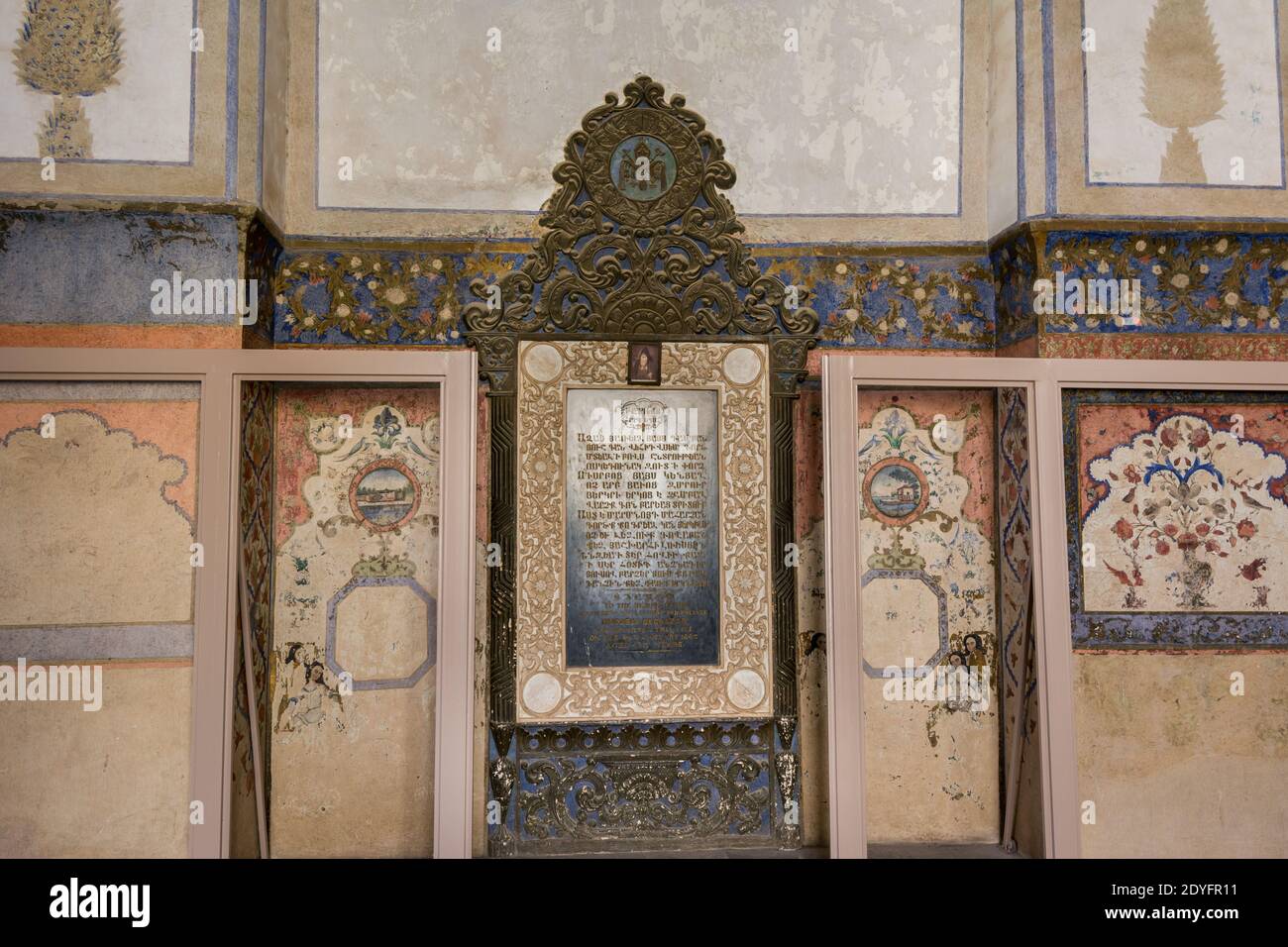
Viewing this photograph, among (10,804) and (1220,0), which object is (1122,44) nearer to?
(1220,0)

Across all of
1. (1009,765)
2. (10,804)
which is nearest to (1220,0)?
(1009,765)

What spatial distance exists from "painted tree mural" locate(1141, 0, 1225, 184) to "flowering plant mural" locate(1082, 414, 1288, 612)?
1275 mm

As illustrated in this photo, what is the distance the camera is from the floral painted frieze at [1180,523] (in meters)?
3.59

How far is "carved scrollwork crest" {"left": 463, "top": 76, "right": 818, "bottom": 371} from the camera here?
371cm

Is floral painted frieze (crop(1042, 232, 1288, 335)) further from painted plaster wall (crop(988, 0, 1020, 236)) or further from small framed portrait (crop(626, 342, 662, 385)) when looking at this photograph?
small framed portrait (crop(626, 342, 662, 385))

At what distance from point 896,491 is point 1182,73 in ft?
7.10

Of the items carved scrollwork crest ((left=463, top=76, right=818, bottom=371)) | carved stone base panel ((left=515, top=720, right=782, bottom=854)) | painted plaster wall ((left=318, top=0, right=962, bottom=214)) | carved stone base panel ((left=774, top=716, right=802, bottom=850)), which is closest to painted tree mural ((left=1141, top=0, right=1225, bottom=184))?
painted plaster wall ((left=318, top=0, right=962, bottom=214))

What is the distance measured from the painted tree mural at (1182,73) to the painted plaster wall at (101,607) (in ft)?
13.8

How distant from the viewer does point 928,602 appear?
3.87 meters
